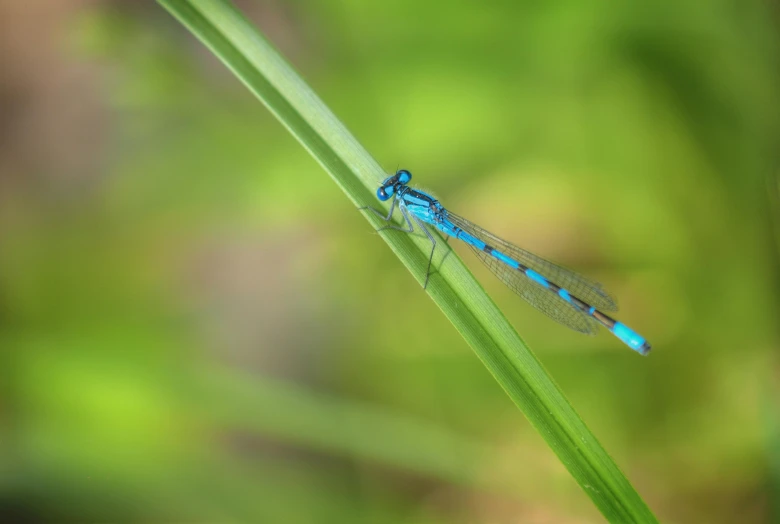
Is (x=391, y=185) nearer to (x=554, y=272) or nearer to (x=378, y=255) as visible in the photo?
(x=378, y=255)

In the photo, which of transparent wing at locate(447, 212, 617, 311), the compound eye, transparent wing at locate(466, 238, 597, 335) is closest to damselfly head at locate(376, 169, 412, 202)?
the compound eye

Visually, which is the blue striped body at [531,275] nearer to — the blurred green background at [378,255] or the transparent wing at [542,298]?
the transparent wing at [542,298]

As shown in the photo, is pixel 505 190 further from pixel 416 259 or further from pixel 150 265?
pixel 150 265

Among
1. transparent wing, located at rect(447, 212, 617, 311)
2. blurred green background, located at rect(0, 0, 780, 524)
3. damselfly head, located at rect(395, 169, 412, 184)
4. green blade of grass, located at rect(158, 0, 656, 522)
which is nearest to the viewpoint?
green blade of grass, located at rect(158, 0, 656, 522)

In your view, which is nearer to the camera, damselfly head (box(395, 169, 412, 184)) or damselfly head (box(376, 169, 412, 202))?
damselfly head (box(376, 169, 412, 202))

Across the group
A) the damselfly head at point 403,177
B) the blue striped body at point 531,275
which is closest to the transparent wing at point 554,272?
the blue striped body at point 531,275

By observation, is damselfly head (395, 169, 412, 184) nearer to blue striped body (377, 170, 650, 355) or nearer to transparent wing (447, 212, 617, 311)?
blue striped body (377, 170, 650, 355)

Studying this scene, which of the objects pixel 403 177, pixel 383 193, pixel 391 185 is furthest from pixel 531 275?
pixel 383 193
